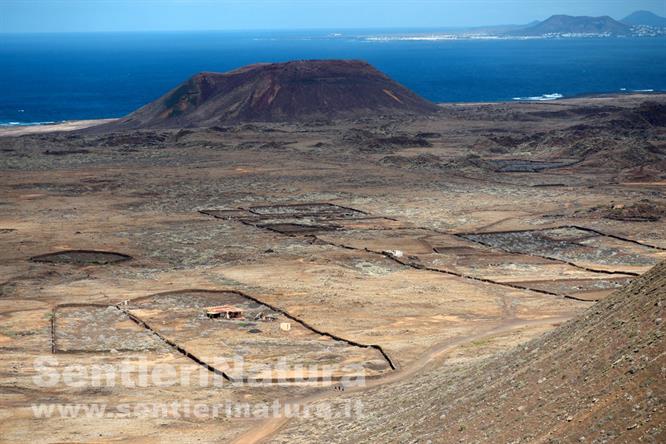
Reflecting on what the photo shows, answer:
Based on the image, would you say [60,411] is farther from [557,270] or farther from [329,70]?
[329,70]

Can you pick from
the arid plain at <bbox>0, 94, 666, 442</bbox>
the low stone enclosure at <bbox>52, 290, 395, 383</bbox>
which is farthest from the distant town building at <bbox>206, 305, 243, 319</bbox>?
the arid plain at <bbox>0, 94, 666, 442</bbox>

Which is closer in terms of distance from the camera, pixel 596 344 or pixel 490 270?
pixel 596 344

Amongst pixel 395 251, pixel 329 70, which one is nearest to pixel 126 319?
pixel 395 251

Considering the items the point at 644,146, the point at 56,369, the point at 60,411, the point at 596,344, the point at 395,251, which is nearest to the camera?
the point at 596,344

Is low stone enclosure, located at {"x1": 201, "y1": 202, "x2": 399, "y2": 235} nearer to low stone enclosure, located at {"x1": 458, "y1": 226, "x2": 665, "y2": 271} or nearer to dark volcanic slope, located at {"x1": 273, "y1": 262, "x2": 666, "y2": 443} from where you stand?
low stone enclosure, located at {"x1": 458, "y1": 226, "x2": 665, "y2": 271}

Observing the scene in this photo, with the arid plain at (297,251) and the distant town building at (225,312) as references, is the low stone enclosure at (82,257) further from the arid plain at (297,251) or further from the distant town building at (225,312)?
the distant town building at (225,312)

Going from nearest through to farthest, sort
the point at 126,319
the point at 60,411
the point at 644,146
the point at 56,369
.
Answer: the point at 60,411, the point at 56,369, the point at 126,319, the point at 644,146
